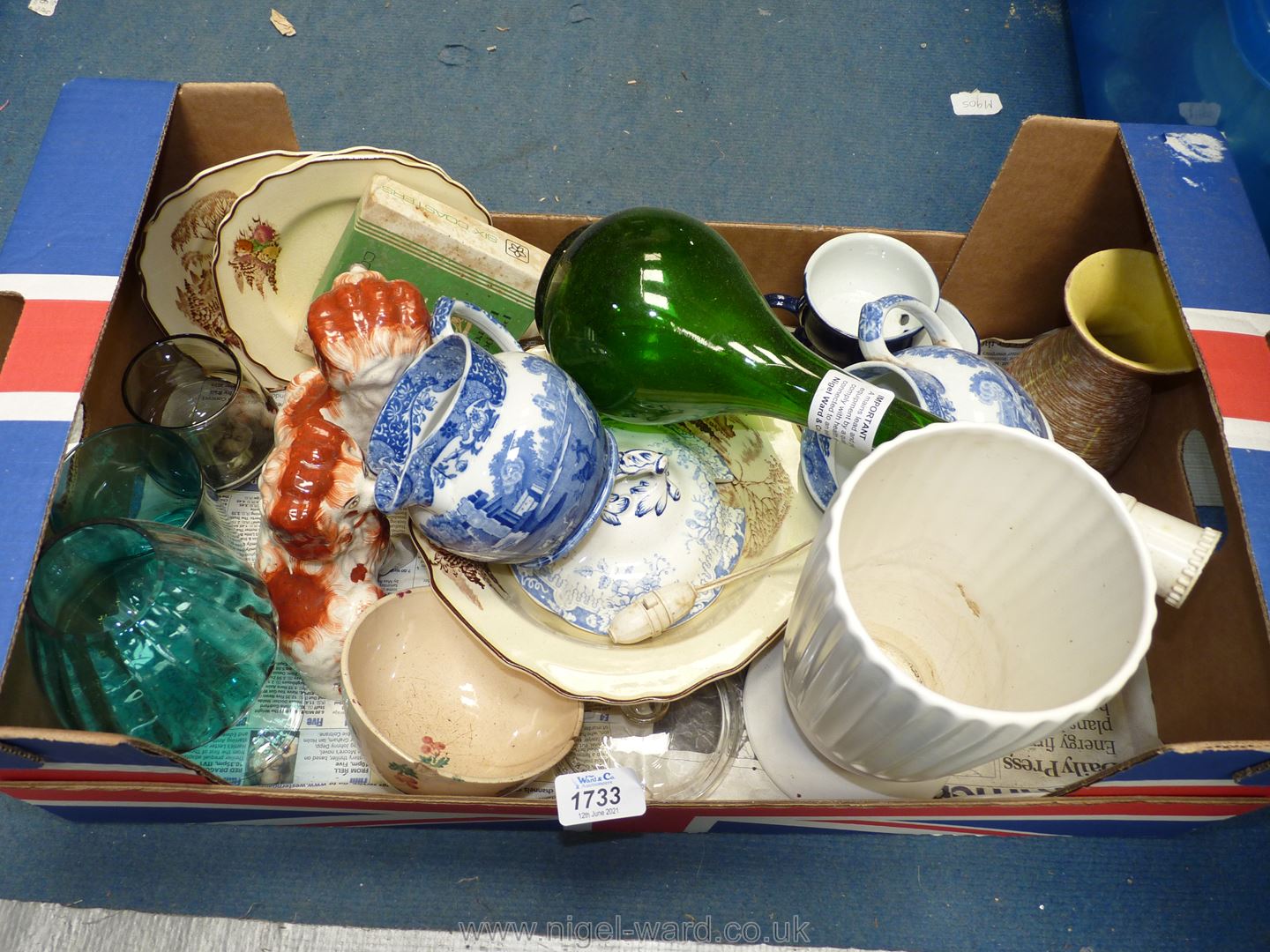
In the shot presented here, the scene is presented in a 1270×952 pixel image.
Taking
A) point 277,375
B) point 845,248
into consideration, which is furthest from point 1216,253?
point 277,375

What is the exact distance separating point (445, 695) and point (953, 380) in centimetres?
39

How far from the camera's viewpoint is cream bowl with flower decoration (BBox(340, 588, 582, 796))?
579 mm

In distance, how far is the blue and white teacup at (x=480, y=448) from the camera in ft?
1.49

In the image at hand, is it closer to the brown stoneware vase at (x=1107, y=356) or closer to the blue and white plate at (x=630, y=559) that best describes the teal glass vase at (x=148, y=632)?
the blue and white plate at (x=630, y=559)

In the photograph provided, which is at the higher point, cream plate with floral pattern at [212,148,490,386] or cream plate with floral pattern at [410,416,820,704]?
cream plate with floral pattern at [212,148,490,386]

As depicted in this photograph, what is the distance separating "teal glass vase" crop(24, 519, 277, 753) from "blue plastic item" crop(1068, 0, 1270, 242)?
80 centimetres

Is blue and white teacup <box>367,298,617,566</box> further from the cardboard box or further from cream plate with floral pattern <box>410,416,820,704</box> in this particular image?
the cardboard box

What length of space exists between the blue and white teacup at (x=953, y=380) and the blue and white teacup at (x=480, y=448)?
0.65ft

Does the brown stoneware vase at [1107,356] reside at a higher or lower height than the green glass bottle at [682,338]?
lower

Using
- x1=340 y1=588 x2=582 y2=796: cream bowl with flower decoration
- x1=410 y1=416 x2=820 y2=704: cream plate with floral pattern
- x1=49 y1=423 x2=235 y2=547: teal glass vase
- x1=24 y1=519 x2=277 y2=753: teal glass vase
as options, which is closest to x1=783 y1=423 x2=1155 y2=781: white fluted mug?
x1=410 y1=416 x2=820 y2=704: cream plate with floral pattern

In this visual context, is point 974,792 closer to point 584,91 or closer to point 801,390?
point 801,390

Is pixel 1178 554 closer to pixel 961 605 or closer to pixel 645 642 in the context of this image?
pixel 961 605

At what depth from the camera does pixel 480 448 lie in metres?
0.45

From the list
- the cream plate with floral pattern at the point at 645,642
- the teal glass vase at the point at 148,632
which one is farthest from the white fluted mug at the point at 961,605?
the teal glass vase at the point at 148,632
